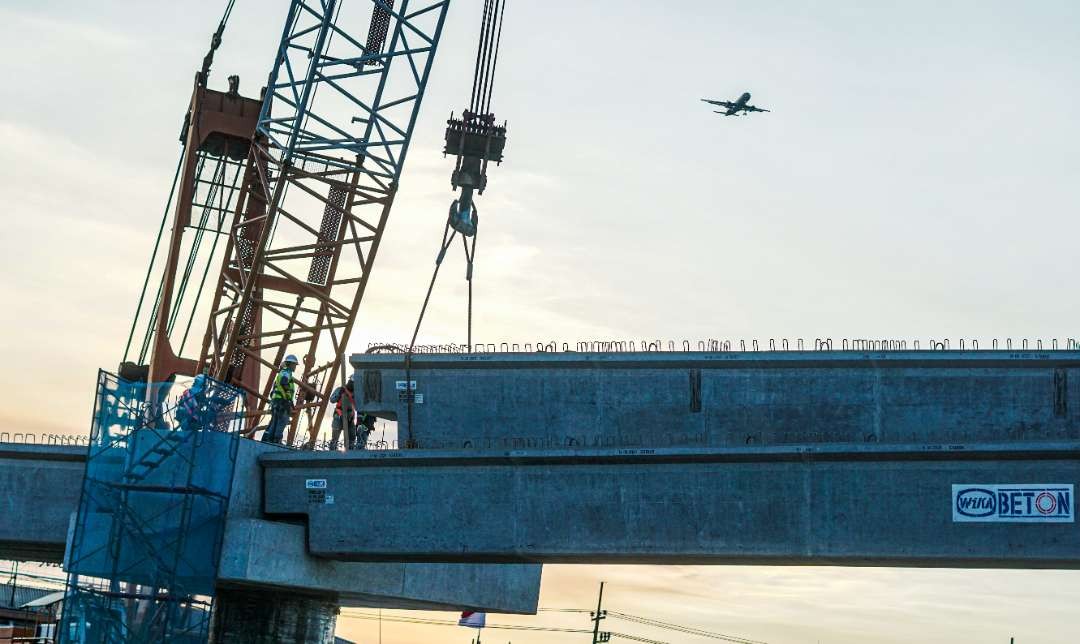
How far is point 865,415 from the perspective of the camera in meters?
37.6

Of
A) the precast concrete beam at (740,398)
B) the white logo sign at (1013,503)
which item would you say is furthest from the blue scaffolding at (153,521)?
the white logo sign at (1013,503)


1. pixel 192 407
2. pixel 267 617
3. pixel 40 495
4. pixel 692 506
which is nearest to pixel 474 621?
pixel 267 617

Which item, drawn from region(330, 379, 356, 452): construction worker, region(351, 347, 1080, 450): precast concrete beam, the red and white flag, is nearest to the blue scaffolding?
region(330, 379, 356, 452): construction worker

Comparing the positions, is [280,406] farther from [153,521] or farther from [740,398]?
[740,398]

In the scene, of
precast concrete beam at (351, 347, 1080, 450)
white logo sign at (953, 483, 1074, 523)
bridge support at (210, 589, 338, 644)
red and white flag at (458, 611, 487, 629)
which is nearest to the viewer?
white logo sign at (953, 483, 1074, 523)

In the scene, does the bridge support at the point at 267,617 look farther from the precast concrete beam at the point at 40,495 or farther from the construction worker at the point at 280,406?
the precast concrete beam at the point at 40,495

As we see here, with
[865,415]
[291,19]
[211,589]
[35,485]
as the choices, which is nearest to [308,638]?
[211,589]

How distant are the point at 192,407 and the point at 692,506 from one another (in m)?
13.6

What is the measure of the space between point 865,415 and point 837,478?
7361 mm

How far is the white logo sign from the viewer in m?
30.0

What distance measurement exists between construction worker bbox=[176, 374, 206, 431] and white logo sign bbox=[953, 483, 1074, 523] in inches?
761

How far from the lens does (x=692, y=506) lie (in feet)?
102

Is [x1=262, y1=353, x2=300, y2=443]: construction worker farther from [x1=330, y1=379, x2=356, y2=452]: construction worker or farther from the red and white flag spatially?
the red and white flag

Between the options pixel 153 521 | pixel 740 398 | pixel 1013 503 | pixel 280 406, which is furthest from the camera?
pixel 740 398
